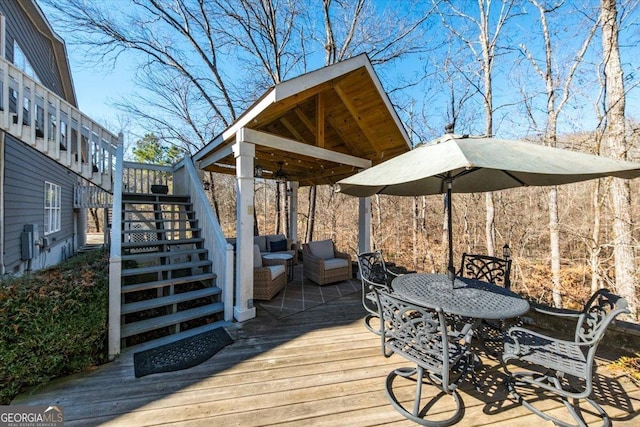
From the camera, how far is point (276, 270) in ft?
15.2

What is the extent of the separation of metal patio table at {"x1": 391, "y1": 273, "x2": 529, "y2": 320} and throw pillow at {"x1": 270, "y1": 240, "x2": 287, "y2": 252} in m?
4.18

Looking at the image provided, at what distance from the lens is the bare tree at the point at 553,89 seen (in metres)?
5.59

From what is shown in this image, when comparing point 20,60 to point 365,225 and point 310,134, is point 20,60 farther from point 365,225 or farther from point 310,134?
point 365,225

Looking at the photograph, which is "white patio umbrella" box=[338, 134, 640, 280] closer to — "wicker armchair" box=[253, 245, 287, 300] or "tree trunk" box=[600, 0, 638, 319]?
"tree trunk" box=[600, 0, 638, 319]

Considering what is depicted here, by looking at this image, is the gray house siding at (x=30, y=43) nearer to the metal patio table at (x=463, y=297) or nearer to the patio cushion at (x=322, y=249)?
the patio cushion at (x=322, y=249)

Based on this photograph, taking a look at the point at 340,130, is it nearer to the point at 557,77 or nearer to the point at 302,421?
the point at 302,421

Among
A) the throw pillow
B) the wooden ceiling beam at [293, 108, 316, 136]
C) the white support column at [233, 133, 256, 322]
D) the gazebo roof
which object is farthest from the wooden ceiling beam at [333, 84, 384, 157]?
the throw pillow

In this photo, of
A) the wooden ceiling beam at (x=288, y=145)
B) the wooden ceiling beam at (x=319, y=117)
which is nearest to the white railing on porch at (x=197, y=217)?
the wooden ceiling beam at (x=288, y=145)

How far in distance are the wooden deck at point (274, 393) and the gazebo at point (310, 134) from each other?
1.22 m

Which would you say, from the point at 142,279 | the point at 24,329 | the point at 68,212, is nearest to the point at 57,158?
the point at 142,279

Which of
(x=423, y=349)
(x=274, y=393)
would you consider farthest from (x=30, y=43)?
(x=423, y=349)

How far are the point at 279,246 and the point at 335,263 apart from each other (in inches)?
75.7

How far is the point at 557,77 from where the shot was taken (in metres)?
6.00

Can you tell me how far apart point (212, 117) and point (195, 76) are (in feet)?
4.73
